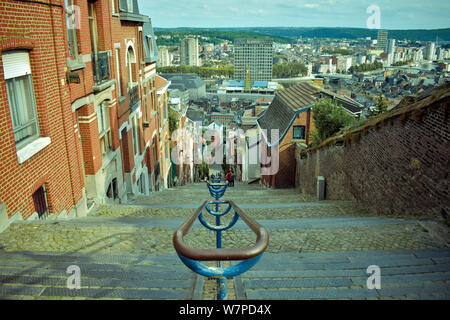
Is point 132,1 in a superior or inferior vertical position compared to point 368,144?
superior

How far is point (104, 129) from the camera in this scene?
11930 mm

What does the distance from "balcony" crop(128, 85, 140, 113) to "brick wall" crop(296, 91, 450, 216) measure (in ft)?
29.2

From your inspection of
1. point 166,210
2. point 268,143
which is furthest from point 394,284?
point 268,143

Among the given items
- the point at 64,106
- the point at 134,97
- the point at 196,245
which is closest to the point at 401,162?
the point at 196,245

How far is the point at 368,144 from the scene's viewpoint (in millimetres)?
9609

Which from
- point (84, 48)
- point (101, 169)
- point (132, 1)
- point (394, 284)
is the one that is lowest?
point (101, 169)

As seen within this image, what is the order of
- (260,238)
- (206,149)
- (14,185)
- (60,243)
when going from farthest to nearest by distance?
(206,149) < (14,185) < (60,243) < (260,238)

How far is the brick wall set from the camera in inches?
253

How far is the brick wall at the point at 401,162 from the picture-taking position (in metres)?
6.44

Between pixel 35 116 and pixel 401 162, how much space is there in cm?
799

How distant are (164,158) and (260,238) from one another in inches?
943

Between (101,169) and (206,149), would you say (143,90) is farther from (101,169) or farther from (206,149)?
(206,149)

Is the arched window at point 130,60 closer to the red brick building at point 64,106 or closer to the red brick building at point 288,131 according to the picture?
the red brick building at point 64,106

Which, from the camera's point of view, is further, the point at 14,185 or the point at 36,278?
the point at 14,185
